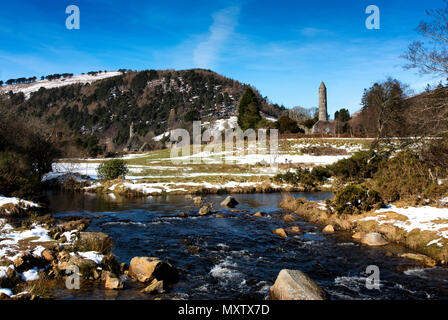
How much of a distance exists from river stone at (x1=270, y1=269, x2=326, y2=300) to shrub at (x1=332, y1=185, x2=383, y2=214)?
9.13 m

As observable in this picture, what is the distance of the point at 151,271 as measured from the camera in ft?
27.8

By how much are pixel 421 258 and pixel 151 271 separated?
906 cm

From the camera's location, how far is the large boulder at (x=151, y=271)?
8516 mm

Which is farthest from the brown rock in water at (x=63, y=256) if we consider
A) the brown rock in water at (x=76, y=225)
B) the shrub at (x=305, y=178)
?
the shrub at (x=305, y=178)

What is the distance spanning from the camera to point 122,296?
755 cm

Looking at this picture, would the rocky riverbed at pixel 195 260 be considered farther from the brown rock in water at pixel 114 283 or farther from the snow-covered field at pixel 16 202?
the snow-covered field at pixel 16 202

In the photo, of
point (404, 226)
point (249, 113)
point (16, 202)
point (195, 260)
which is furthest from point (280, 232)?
point (249, 113)

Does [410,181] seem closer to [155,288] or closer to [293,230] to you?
[293,230]

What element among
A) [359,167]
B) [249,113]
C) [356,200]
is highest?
[249,113]

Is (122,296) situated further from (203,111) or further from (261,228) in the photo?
(203,111)

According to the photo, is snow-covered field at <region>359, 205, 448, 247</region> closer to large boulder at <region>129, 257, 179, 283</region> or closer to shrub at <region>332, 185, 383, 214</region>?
shrub at <region>332, 185, 383, 214</region>

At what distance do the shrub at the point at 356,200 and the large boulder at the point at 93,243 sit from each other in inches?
459

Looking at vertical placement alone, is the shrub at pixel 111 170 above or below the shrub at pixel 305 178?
above
